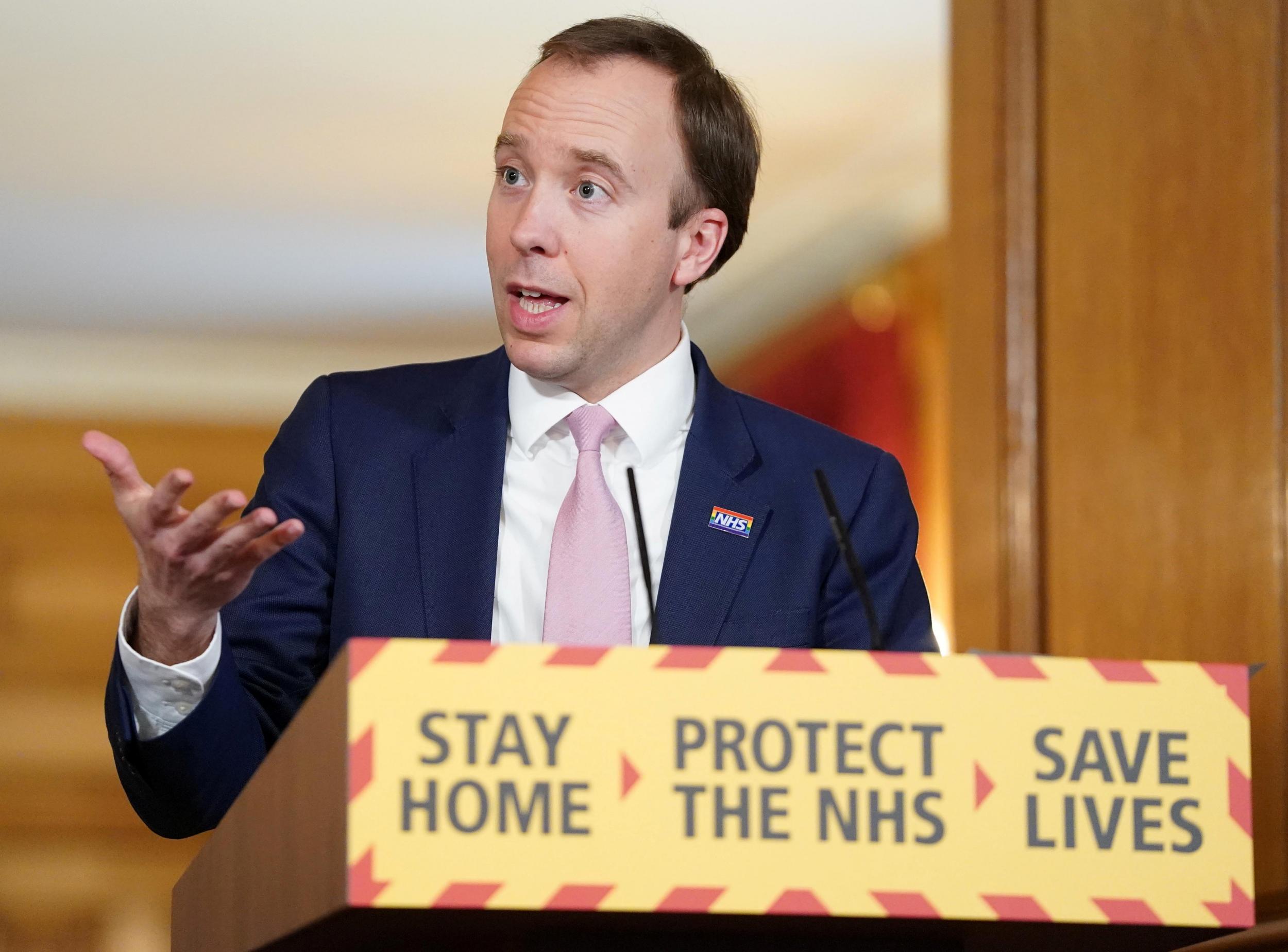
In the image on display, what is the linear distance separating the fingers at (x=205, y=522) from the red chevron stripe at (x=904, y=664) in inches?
14.5

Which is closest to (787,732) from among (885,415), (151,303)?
(885,415)

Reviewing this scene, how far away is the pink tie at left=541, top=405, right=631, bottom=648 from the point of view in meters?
1.43

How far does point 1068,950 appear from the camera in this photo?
0.89 metres

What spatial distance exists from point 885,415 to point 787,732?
280cm

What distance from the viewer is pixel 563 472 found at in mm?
1603

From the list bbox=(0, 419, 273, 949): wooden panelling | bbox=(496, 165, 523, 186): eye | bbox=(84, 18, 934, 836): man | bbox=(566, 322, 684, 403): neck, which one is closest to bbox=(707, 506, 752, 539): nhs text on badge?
bbox=(84, 18, 934, 836): man

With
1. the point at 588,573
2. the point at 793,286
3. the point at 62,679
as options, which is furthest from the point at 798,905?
the point at 62,679

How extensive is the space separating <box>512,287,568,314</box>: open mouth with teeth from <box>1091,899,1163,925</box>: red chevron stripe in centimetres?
98

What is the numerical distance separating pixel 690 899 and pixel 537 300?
3.19ft

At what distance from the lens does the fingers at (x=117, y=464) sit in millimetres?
970

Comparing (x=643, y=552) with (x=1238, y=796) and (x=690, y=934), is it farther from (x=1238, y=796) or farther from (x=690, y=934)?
(x=1238, y=796)

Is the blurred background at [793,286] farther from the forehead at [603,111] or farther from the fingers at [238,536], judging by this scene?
the fingers at [238,536]

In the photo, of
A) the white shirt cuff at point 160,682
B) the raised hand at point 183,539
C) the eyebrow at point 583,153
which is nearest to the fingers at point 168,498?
the raised hand at point 183,539

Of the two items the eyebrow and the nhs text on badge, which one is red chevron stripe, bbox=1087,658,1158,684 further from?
the eyebrow
